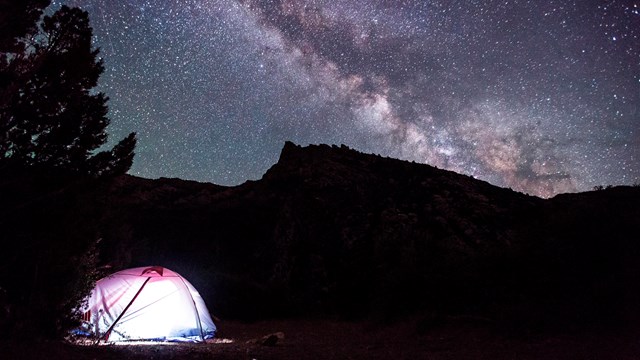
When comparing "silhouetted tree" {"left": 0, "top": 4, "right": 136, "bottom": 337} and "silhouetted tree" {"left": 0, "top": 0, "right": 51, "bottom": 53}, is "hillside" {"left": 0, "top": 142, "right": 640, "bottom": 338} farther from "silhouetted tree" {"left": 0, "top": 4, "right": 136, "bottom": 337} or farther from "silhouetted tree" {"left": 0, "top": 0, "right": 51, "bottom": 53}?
"silhouetted tree" {"left": 0, "top": 0, "right": 51, "bottom": 53}

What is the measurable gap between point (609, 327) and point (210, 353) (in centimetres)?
751

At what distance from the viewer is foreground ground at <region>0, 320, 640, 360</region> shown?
22.6 ft

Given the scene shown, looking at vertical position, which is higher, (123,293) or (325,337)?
(123,293)

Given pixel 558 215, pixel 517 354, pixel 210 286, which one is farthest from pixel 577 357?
pixel 210 286

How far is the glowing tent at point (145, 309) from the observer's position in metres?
10.6

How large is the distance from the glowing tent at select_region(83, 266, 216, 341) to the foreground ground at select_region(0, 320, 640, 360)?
1.53 meters

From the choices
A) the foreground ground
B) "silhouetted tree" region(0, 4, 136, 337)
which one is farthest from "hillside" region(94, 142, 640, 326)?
"silhouetted tree" region(0, 4, 136, 337)

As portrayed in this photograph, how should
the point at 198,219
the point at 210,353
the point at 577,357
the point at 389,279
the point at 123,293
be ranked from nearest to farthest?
the point at 577,357 < the point at 210,353 < the point at 123,293 < the point at 389,279 < the point at 198,219

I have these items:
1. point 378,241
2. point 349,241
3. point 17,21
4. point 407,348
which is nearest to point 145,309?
point 407,348

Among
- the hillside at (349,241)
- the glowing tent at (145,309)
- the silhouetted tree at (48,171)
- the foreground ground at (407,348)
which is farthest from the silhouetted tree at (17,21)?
the glowing tent at (145,309)

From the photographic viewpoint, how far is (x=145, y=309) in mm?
11070

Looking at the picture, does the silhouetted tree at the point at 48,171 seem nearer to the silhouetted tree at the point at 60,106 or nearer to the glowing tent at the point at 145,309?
the silhouetted tree at the point at 60,106

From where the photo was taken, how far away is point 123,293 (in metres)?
11.2

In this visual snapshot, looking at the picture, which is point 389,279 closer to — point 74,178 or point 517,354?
point 517,354
